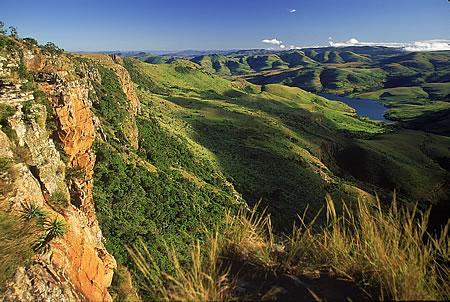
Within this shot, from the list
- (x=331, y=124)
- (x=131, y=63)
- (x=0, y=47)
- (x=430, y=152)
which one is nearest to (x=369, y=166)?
(x=430, y=152)

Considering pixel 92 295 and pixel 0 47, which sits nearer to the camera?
pixel 92 295

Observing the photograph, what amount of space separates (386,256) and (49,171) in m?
17.6

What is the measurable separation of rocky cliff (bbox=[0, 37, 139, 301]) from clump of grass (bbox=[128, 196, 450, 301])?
310 inches

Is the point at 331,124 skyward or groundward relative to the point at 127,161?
groundward

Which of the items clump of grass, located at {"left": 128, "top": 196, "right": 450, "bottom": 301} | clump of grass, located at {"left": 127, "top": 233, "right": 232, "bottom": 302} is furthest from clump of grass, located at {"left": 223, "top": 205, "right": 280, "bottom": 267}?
clump of grass, located at {"left": 127, "top": 233, "right": 232, "bottom": 302}

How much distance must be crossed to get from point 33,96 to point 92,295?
11.9 meters

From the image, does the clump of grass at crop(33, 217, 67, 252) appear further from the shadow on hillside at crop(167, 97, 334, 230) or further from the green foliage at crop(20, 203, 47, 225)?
the shadow on hillside at crop(167, 97, 334, 230)

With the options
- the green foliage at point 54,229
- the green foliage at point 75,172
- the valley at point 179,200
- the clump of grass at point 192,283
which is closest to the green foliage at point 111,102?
the valley at point 179,200

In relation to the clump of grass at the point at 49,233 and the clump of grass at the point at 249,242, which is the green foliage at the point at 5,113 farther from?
the clump of grass at the point at 249,242

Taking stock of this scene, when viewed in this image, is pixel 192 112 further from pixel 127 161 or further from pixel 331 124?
pixel 331 124

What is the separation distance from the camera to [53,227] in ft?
45.8

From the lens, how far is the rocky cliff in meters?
12.5

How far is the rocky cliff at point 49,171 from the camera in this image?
493 inches

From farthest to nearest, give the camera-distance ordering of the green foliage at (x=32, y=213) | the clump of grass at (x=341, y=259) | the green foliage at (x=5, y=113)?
the green foliage at (x=5, y=113)
the green foliage at (x=32, y=213)
the clump of grass at (x=341, y=259)
